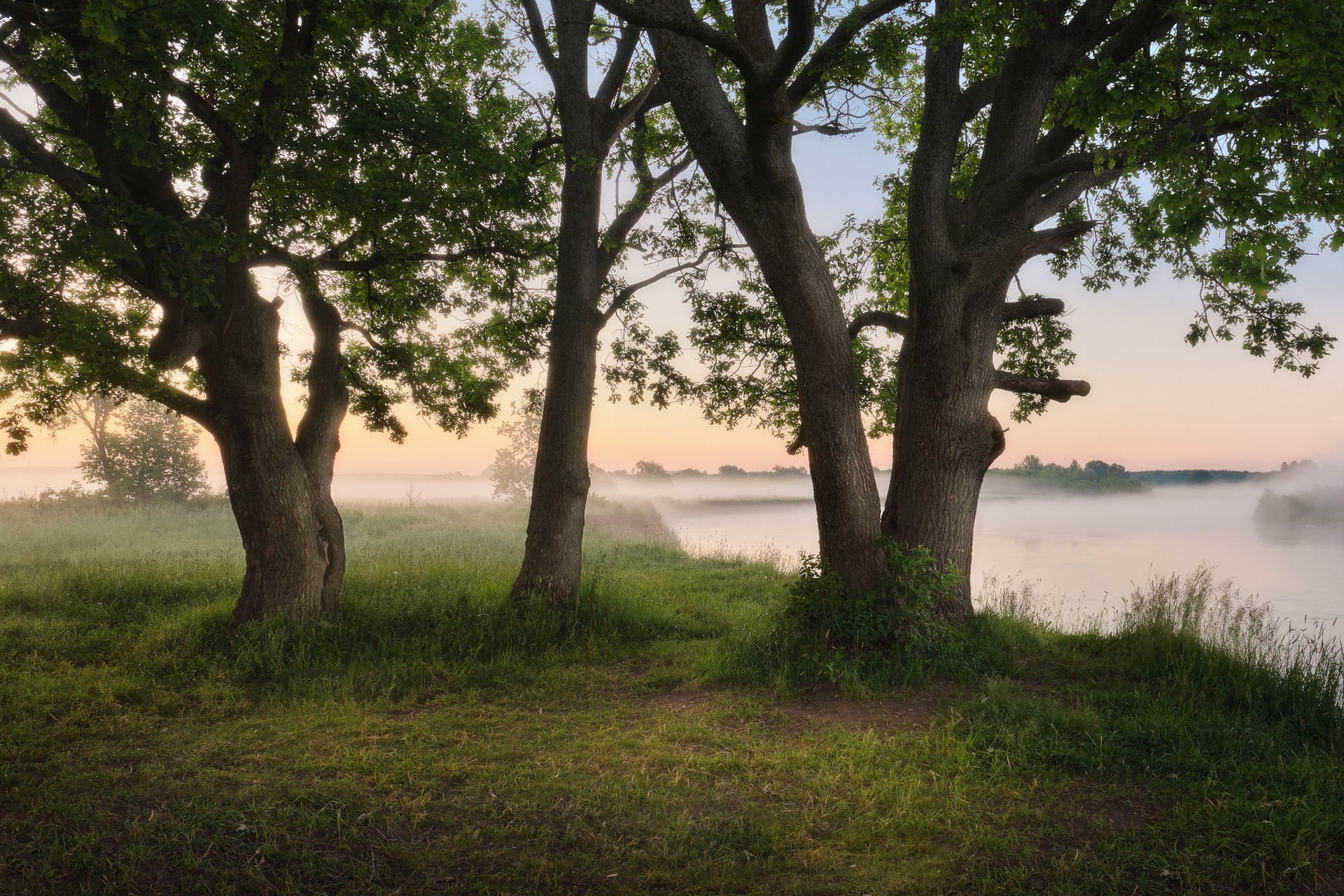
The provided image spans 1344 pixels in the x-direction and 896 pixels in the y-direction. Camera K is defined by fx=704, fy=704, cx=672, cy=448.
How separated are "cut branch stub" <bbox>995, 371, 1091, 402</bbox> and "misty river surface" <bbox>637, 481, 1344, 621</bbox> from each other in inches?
110

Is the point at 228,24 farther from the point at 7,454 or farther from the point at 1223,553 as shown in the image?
the point at 1223,553

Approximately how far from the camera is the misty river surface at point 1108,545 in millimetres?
19156

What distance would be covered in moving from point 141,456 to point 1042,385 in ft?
107

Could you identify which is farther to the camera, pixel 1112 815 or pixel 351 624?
pixel 351 624

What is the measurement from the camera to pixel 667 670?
756 centimetres

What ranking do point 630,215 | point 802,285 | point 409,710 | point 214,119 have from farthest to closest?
point 630,215
point 802,285
point 214,119
point 409,710

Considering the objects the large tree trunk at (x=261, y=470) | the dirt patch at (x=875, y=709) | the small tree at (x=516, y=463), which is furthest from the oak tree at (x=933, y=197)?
the small tree at (x=516, y=463)

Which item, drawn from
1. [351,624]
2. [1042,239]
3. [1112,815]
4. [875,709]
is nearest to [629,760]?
[875,709]

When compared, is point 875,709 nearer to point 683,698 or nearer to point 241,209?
point 683,698

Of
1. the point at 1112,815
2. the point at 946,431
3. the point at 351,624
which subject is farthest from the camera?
the point at 351,624

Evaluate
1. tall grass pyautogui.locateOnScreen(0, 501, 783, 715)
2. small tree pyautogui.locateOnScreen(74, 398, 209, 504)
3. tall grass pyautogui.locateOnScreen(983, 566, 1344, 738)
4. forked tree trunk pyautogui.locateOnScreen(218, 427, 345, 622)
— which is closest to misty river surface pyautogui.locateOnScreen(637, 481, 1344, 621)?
tall grass pyautogui.locateOnScreen(983, 566, 1344, 738)

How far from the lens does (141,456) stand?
93.2 ft

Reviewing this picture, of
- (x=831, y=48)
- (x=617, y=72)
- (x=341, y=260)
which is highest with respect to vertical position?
(x=617, y=72)

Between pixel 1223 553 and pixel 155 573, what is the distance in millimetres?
36391
